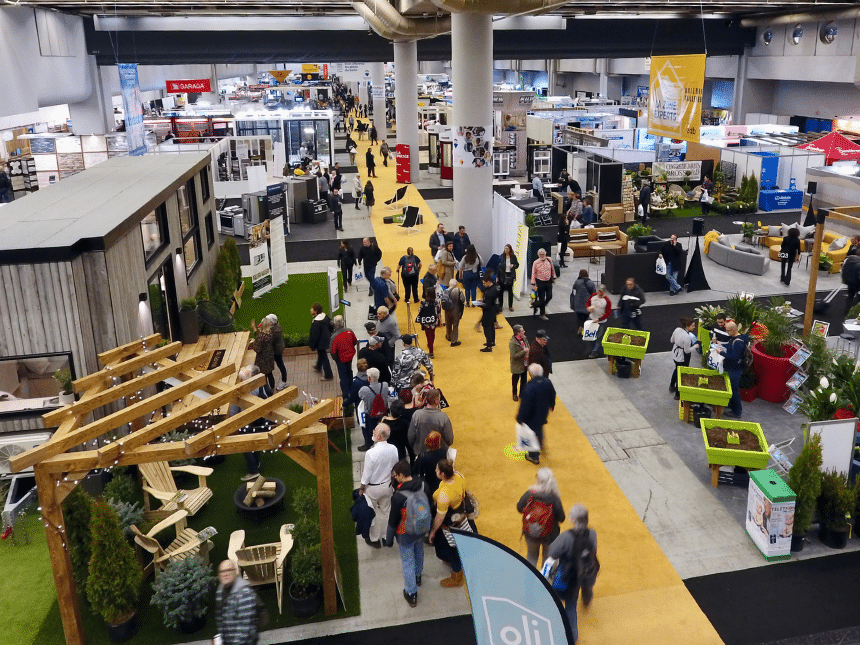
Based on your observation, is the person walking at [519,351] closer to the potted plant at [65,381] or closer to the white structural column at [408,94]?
the potted plant at [65,381]

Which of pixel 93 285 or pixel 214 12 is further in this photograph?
pixel 214 12

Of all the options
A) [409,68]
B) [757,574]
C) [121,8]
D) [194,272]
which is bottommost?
[757,574]

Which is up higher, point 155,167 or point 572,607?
point 155,167

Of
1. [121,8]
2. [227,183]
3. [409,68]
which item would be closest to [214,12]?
[121,8]

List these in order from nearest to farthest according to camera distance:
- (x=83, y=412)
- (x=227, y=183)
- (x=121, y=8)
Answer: (x=83, y=412)
(x=227, y=183)
(x=121, y=8)

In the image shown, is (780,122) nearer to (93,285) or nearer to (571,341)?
(571,341)

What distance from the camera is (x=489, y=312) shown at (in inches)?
527

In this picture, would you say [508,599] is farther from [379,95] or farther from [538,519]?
[379,95]

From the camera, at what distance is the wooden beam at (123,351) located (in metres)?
8.23

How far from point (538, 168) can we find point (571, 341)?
16.9 meters

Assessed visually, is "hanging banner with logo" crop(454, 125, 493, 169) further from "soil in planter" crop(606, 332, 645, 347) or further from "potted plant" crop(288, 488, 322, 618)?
"potted plant" crop(288, 488, 322, 618)

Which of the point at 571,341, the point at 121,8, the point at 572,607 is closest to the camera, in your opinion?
the point at 572,607

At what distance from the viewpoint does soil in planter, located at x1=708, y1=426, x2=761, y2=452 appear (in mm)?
8930

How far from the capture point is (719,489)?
9047 mm
